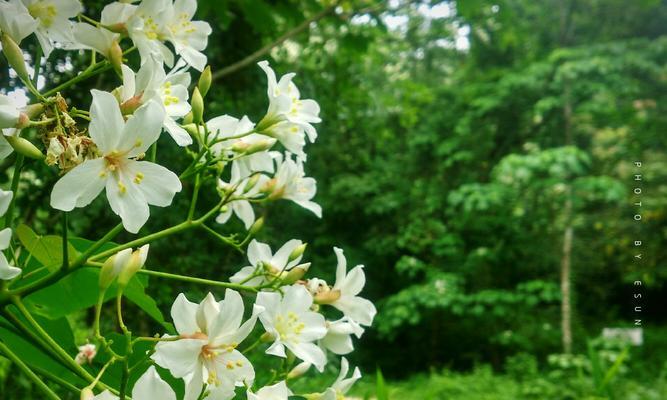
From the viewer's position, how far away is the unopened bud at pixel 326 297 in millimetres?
604

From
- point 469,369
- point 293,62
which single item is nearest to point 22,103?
point 293,62

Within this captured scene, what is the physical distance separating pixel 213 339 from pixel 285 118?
0.76 feet

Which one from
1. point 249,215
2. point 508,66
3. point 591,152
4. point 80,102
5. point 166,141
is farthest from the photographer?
point 508,66

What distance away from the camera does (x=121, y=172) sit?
1.53 feet

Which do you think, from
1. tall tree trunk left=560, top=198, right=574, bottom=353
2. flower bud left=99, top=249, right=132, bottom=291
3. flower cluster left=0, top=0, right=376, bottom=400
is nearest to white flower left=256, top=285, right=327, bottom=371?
flower cluster left=0, top=0, right=376, bottom=400

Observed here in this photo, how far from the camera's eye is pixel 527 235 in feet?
22.5

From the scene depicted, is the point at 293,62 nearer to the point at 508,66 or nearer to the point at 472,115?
the point at 472,115

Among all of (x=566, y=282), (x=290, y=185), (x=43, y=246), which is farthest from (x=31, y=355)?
(x=566, y=282)

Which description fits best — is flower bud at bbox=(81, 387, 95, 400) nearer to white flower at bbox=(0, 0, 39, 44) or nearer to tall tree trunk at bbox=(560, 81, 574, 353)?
white flower at bbox=(0, 0, 39, 44)

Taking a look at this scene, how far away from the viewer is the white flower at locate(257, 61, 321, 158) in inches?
24.5

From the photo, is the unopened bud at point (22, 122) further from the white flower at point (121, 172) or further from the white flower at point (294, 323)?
the white flower at point (294, 323)

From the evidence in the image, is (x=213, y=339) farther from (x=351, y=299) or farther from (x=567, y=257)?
(x=567, y=257)

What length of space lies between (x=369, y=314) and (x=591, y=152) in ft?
20.7

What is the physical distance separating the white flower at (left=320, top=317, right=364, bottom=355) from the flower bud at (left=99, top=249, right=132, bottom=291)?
191mm
